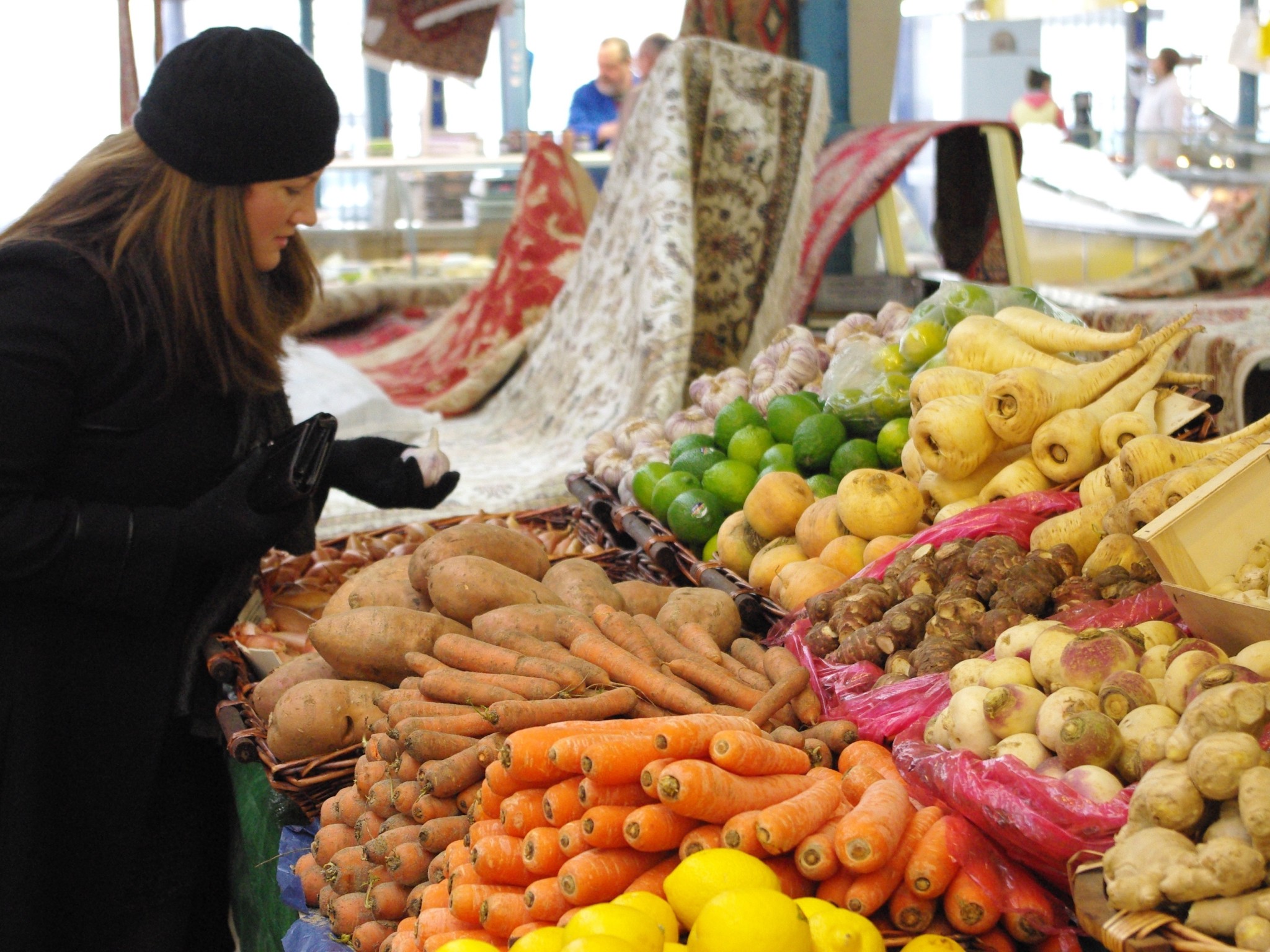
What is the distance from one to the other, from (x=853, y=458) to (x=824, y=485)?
9 centimetres

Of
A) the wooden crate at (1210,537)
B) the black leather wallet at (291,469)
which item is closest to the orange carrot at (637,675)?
the wooden crate at (1210,537)

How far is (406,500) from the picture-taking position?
268 cm

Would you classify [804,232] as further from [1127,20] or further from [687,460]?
[1127,20]

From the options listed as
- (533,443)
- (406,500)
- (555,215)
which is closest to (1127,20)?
(555,215)

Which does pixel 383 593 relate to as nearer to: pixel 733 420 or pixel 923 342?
pixel 733 420

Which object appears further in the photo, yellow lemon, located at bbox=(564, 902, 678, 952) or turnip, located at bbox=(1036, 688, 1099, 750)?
turnip, located at bbox=(1036, 688, 1099, 750)

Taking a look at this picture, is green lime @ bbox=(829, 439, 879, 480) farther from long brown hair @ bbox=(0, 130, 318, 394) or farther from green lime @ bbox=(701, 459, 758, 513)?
long brown hair @ bbox=(0, 130, 318, 394)

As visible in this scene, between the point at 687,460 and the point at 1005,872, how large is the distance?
1.63 metres

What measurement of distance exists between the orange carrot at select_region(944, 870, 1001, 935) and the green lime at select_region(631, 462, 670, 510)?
65.5 inches

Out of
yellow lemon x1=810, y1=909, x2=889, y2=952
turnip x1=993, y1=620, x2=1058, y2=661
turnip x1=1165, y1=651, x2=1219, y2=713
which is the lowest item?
yellow lemon x1=810, y1=909, x2=889, y2=952

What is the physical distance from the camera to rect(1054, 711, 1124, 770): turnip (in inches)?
48.2

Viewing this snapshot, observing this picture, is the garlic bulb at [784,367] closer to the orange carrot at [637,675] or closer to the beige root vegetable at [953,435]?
the beige root vegetable at [953,435]

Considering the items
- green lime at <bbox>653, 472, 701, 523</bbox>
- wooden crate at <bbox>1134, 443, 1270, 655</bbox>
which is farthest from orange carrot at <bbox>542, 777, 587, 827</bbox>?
green lime at <bbox>653, 472, 701, 523</bbox>

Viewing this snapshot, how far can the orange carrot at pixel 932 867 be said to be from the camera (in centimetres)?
120
